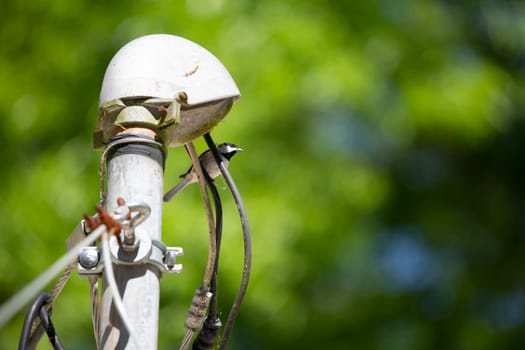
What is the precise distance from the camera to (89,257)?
1.50 meters

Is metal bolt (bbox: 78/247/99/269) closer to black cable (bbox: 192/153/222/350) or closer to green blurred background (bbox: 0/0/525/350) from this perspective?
black cable (bbox: 192/153/222/350)

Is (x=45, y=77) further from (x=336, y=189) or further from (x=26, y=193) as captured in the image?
(x=336, y=189)

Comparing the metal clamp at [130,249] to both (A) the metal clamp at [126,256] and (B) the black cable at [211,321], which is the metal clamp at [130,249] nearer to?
(A) the metal clamp at [126,256]

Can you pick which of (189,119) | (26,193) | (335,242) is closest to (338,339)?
(335,242)

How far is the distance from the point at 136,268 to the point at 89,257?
7cm

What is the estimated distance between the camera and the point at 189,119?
1663mm

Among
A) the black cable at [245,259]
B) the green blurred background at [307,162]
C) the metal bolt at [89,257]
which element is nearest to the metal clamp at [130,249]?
the metal bolt at [89,257]

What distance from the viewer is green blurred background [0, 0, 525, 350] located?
11.1 feet

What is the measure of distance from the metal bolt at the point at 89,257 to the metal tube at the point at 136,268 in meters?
0.03

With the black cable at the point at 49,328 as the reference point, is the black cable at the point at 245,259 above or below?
above

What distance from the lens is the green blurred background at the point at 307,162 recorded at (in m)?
3.37

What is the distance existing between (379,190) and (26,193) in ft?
4.11

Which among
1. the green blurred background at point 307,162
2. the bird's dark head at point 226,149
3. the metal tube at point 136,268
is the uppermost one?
the green blurred background at point 307,162

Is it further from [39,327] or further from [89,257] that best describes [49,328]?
[89,257]
